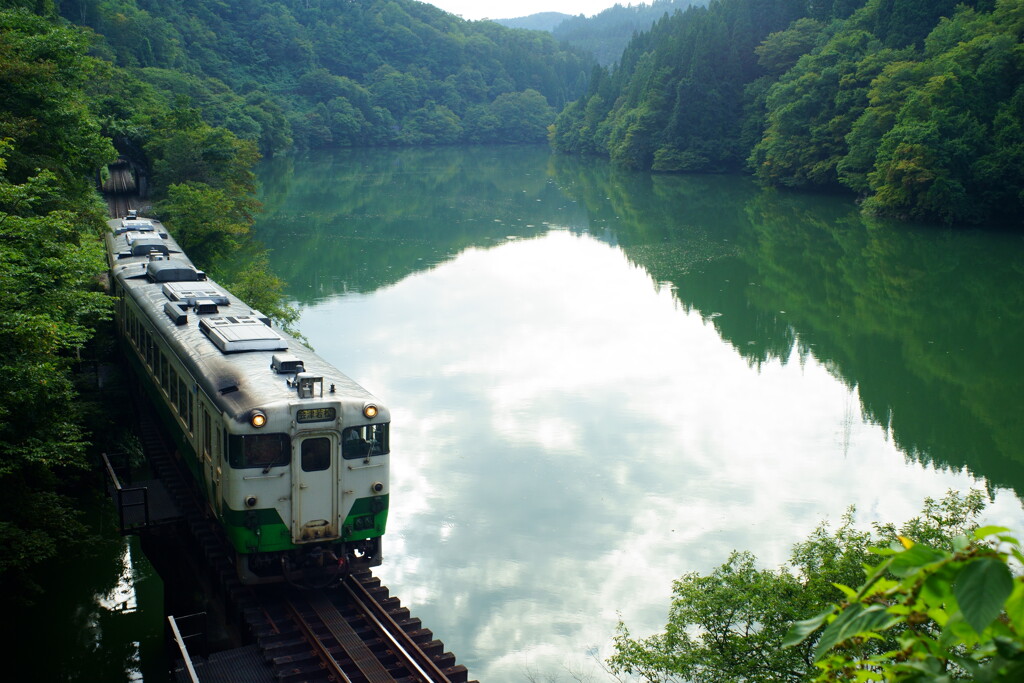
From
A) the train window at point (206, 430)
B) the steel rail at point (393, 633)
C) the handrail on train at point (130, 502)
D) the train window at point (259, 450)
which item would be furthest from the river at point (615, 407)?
the train window at point (259, 450)

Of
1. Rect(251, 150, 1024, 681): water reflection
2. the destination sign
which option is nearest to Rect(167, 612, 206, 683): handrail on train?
the destination sign

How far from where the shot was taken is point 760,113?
67938mm

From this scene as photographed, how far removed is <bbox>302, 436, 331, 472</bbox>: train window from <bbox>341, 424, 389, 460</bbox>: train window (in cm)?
17

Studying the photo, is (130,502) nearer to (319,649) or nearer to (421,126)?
(319,649)

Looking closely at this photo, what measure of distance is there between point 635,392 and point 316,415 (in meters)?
13.5

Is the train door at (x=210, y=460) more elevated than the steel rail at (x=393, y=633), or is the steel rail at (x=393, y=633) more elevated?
the train door at (x=210, y=460)

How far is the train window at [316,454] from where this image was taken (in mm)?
10277

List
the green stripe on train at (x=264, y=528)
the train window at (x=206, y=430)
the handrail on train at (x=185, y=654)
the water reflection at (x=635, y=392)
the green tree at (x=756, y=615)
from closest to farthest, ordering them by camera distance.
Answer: the green tree at (x=756, y=615), the handrail on train at (x=185, y=654), the green stripe on train at (x=264, y=528), the train window at (x=206, y=430), the water reflection at (x=635, y=392)

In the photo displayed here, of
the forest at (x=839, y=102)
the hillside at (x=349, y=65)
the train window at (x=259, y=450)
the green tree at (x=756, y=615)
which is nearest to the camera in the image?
the green tree at (x=756, y=615)

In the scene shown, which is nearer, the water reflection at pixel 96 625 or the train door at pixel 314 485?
the train door at pixel 314 485

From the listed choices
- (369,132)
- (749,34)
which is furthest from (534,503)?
(369,132)

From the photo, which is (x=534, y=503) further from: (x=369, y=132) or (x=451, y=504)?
(x=369, y=132)

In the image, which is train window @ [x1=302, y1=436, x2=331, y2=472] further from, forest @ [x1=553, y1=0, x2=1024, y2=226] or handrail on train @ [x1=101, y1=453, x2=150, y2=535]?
forest @ [x1=553, y1=0, x2=1024, y2=226]

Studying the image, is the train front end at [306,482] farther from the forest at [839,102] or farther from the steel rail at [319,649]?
the forest at [839,102]
